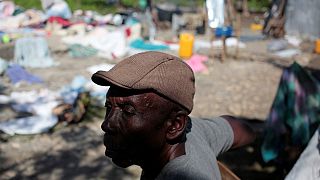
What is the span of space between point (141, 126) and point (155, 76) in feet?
0.54

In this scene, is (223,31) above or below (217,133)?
below

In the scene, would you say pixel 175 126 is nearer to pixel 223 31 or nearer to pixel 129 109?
pixel 129 109

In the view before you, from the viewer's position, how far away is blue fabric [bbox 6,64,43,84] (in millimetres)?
7617

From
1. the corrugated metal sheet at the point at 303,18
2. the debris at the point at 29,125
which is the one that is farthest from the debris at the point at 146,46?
the corrugated metal sheet at the point at 303,18

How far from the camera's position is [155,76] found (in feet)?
3.85

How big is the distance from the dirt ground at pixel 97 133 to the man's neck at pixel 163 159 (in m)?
3.15

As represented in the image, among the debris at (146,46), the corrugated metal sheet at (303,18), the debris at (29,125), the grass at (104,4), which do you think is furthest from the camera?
the grass at (104,4)

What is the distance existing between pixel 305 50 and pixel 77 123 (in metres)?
8.48

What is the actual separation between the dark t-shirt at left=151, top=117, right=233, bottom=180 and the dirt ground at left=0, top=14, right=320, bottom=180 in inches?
113

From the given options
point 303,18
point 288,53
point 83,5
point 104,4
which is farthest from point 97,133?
point 104,4

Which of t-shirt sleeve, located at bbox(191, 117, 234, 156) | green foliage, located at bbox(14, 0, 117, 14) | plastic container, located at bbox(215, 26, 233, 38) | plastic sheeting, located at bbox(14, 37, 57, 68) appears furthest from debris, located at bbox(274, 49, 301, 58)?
t-shirt sleeve, located at bbox(191, 117, 234, 156)

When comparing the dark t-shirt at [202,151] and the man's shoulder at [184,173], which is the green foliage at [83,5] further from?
the man's shoulder at [184,173]

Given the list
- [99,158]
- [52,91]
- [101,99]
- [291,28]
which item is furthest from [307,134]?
[291,28]

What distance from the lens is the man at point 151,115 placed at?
117 cm
